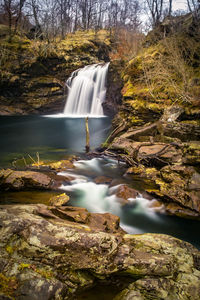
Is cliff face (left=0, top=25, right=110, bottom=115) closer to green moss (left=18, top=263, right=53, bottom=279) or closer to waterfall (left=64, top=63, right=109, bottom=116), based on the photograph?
waterfall (left=64, top=63, right=109, bottom=116)

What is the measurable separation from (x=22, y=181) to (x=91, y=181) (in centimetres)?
222

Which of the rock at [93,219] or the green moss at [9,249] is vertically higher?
the green moss at [9,249]

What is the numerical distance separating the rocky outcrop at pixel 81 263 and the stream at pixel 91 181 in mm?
1792

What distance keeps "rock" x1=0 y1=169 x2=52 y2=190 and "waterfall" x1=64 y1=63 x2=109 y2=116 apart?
15685 mm

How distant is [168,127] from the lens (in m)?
7.71

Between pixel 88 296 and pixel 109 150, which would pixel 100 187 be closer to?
pixel 109 150

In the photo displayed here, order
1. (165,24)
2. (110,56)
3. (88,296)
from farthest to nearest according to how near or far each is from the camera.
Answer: (110,56)
(165,24)
(88,296)

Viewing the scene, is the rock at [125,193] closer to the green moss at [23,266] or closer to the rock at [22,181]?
the rock at [22,181]

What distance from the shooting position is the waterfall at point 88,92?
2036cm

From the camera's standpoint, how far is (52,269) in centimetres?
215

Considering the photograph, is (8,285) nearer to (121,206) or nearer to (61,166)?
(121,206)

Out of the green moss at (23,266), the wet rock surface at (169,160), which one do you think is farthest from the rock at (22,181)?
the green moss at (23,266)

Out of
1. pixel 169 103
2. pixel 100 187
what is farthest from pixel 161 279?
pixel 169 103

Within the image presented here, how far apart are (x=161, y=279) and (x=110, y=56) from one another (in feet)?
93.9
